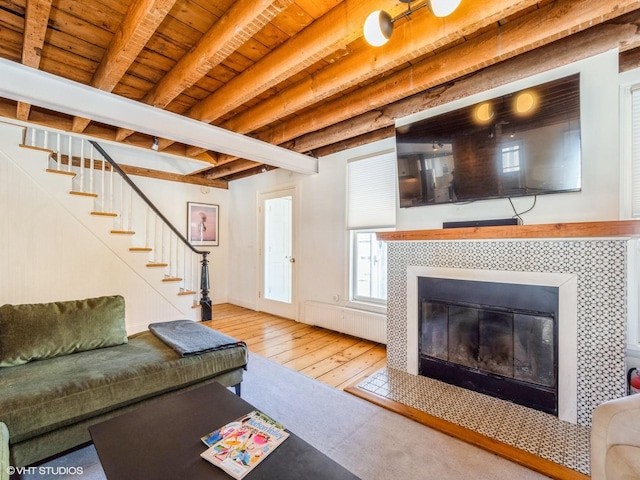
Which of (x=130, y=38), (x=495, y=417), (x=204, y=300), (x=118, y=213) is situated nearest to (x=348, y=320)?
(x=495, y=417)

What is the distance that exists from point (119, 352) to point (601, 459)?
263cm

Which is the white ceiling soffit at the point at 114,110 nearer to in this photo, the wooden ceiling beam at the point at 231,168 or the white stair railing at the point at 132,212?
the wooden ceiling beam at the point at 231,168

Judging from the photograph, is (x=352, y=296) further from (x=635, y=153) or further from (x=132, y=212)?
(x=132, y=212)

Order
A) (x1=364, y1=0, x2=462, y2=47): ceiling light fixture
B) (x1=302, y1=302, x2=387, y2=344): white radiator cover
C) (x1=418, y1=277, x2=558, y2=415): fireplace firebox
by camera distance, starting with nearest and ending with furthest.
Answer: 1. (x1=364, y1=0, x2=462, y2=47): ceiling light fixture
2. (x1=418, y1=277, x2=558, y2=415): fireplace firebox
3. (x1=302, y1=302, x2=387, y2=344): white radiator cover

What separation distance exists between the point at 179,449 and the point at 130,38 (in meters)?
2.30

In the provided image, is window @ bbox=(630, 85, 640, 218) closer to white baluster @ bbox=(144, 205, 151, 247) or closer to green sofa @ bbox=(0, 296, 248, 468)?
green sofa @ bbox=(0, 296, 248, 468)

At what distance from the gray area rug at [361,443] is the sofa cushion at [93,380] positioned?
0.36 metres

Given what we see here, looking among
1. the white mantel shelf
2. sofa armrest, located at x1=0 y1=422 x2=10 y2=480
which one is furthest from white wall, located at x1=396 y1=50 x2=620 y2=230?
sofa armrest, located at x1=0 y1=422 x2=10 y2=480

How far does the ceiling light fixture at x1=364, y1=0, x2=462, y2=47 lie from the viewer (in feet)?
4.20

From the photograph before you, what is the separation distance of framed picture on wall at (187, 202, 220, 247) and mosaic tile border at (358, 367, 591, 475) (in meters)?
4.16

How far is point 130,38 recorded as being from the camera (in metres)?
1.85

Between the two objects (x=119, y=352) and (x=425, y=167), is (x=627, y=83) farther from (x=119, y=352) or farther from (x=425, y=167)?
(x=119, y=352)

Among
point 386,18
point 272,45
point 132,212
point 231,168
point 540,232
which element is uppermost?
point 272,45

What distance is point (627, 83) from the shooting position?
6.82ft
